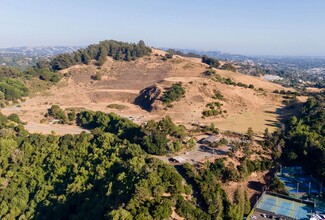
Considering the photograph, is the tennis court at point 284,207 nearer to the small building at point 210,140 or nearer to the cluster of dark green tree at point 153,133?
the small building at point 210,140

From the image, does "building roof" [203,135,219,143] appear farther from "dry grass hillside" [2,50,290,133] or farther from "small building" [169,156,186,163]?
"dry grass hillside" [2,50,290,133]

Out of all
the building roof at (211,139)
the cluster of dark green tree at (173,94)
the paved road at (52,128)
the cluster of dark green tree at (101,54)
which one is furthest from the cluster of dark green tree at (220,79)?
the paved road at (52,128)

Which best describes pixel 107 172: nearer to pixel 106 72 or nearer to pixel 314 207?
pixel 314 207

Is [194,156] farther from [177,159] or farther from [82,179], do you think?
[82,179]

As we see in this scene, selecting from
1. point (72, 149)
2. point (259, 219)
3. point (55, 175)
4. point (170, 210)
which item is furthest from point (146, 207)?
point (72, 149)

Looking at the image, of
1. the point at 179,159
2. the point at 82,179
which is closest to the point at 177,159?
the point at 179,159
